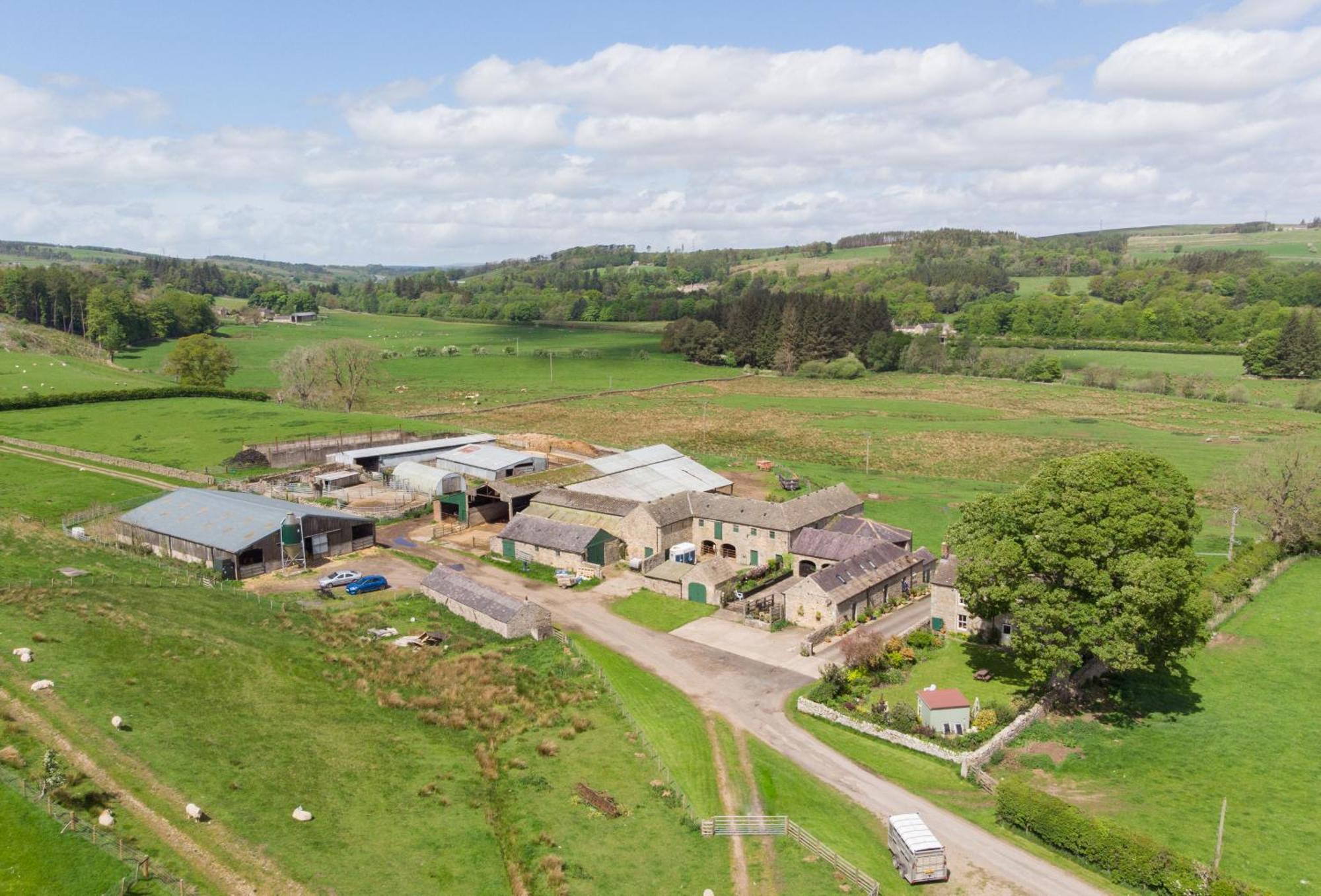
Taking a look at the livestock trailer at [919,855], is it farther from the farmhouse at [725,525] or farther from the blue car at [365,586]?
the blue car at [365,586]

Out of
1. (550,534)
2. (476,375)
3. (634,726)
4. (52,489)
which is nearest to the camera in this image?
(634,726)

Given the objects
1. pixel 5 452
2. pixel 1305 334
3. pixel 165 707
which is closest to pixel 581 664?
pixel 165 707

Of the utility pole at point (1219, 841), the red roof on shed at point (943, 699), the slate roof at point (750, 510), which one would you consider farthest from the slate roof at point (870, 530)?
the utility pole at point (1219, 841)

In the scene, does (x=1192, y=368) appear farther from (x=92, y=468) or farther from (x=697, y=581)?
(x=92, y=468)

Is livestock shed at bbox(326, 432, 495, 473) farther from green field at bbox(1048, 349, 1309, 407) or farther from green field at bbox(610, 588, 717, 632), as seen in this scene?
green field at bbox(1048, 349, 1309, 407)

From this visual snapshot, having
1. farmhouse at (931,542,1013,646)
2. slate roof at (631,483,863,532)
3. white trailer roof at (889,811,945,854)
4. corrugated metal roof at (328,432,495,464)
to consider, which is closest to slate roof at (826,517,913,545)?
slate roof at (631,483,863,532)

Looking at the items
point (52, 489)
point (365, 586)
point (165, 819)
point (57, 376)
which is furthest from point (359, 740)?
point (57, 376)
